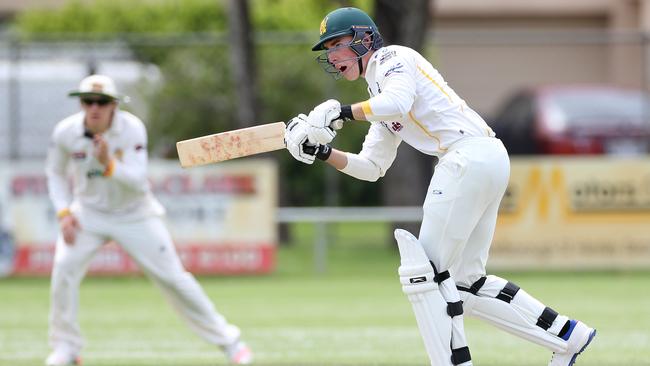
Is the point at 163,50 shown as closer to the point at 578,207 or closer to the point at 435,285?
the point at 578,207

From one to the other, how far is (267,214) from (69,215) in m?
6.29

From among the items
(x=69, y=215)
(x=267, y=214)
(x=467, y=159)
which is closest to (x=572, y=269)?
(x=267, y=214)

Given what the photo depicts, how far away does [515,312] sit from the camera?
6895mm

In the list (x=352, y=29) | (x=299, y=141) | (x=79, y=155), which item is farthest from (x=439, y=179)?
(x=79, y=155)

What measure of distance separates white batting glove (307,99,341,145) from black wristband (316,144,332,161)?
188mm

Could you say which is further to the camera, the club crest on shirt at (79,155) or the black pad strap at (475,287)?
the club crest on shirt at (79,155)

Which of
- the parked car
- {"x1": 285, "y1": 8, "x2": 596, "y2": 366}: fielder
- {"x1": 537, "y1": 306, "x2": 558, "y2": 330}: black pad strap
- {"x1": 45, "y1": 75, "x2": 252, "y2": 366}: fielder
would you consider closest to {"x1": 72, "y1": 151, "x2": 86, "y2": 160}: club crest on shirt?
{"x1": 45, "y1": 75, "x2": 252, "y2": 366}: fielder

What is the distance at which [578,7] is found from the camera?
28.6m

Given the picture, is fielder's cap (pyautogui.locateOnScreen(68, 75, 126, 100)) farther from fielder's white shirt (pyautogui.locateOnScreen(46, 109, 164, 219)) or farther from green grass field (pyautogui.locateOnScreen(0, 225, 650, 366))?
green grass field (pyautogui.locateOnScreen(0, 225, 650, 366))

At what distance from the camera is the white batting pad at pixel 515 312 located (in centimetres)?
689

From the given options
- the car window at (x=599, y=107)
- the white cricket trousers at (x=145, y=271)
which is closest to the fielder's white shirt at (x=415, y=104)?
the white cricket trousers at (x=145, y=271)

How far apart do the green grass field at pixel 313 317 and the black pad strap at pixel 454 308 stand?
83.0 inches

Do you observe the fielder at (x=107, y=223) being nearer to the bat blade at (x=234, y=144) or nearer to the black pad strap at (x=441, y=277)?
the bat blade at (x=234, y=144)

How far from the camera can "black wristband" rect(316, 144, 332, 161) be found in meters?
6.69
